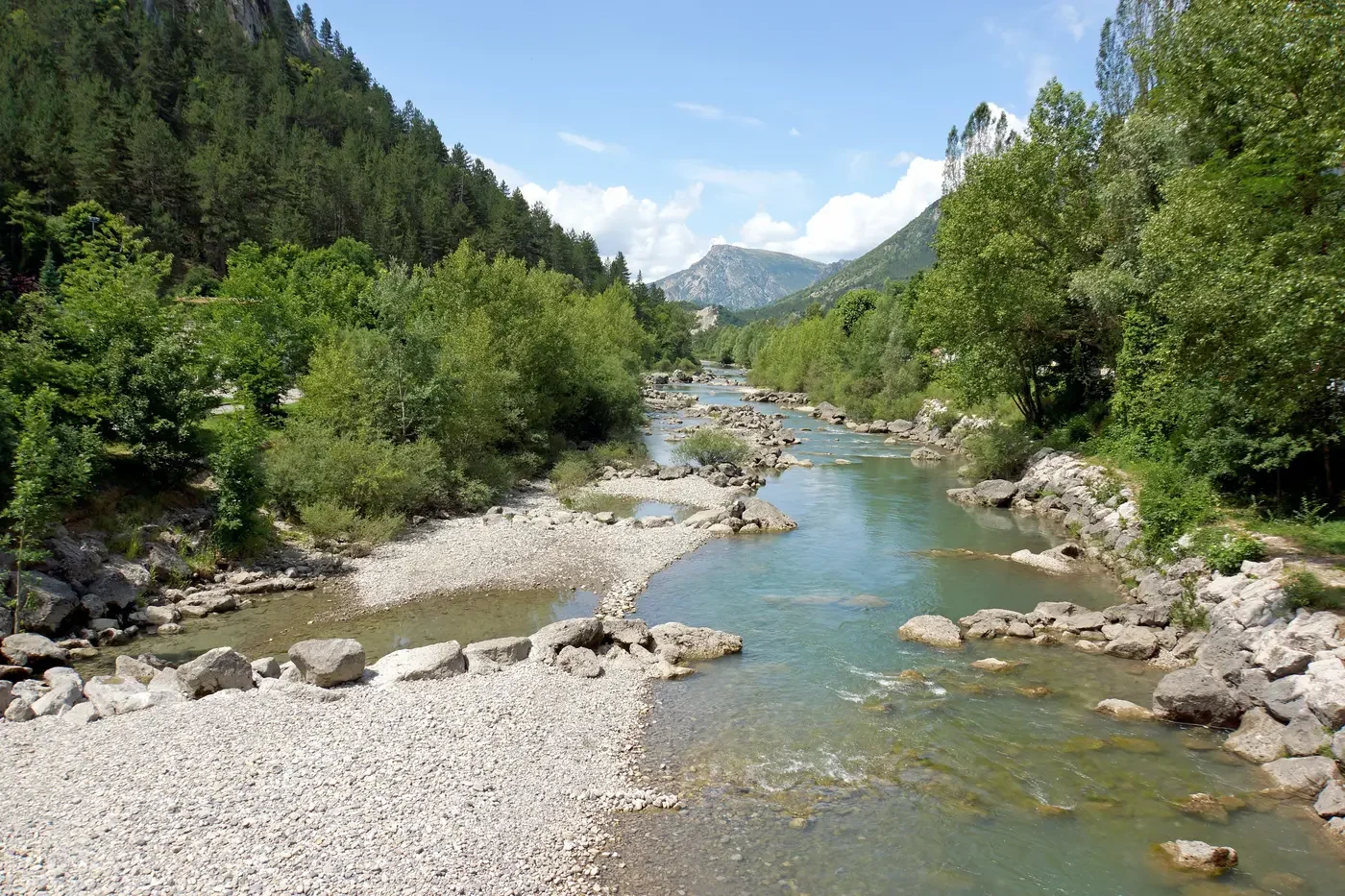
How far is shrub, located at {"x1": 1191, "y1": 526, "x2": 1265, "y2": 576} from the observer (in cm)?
1770

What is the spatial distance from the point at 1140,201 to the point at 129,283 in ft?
119

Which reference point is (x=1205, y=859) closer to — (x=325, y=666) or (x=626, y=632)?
(x=626, y=632)

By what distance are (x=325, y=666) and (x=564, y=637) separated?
5079 millimetres

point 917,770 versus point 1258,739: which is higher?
point 1258,739

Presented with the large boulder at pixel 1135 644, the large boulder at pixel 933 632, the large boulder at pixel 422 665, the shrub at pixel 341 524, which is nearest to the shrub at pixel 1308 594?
the large boulder at pixel 1135 644

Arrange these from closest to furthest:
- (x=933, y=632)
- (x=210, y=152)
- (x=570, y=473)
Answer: (x=933, y=632)
(x=570, y=473)
(x=210, y=152)

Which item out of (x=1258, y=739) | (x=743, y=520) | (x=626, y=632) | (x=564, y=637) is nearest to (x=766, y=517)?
(x=743, y=520)

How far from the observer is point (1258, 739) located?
44.1 ft

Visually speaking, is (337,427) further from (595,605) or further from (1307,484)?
(1307,484)

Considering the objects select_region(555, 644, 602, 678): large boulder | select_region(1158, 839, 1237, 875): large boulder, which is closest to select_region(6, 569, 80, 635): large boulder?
select_region(555, 644, 602, 678): large boulder

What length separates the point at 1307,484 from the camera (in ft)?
67.3

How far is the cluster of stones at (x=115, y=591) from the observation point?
1641 cm

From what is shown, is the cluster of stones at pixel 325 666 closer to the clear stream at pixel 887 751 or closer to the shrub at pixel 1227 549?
the clear stream at pixel 887 751

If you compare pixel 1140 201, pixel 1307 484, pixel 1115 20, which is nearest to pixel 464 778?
pixel 1307 484
